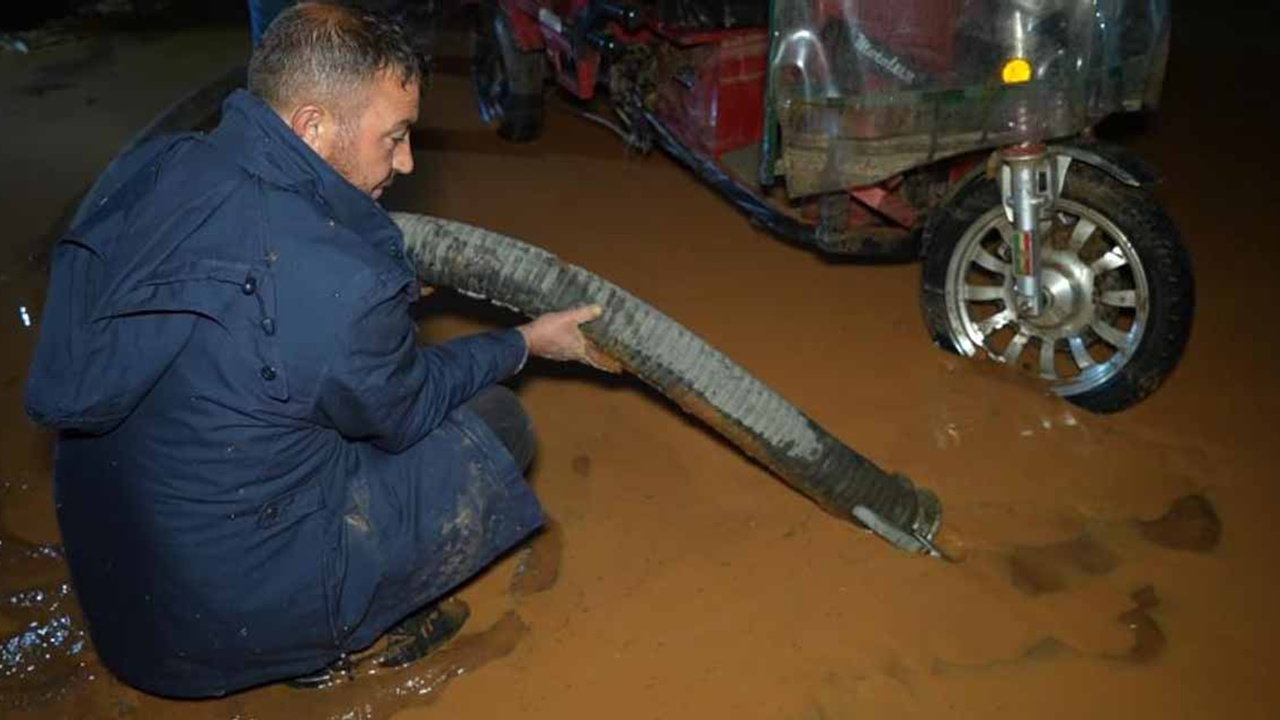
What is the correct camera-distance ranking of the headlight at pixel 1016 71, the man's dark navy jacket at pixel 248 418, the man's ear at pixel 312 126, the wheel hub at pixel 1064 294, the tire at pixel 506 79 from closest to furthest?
the man's dark navy jacket at pixel 248 418 → the man's ear at pixel 312 126 → the headlight at pixel 1016 71 → the wheel hub at pixel 1064 294 → the tire at pixel 506 79

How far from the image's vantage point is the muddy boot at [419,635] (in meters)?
3.04

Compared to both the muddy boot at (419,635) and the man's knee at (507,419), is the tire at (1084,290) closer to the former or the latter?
the man's knee at (507,419)

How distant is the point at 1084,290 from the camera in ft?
12.2

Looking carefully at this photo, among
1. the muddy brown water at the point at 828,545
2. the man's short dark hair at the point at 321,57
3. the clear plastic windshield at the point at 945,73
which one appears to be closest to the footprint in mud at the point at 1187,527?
the muddy brown water at the point at 828,545

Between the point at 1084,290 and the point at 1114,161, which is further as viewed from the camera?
the point at 1084,290

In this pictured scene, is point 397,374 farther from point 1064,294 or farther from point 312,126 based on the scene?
point 1064,294

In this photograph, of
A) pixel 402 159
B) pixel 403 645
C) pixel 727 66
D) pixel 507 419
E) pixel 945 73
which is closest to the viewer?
pixel 402 159

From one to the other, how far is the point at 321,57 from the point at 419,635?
5.47 feet

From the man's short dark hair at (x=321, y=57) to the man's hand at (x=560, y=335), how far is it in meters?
0.85

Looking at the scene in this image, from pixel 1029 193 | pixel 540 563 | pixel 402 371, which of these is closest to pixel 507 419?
pixel 402 371

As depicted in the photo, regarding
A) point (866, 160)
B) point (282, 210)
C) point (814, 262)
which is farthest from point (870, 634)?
point (814, 262)

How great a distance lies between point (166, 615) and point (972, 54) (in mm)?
3002

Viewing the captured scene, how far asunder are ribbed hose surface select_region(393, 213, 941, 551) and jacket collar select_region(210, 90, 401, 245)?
996 mm

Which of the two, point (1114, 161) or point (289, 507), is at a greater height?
point (1114, 161)
